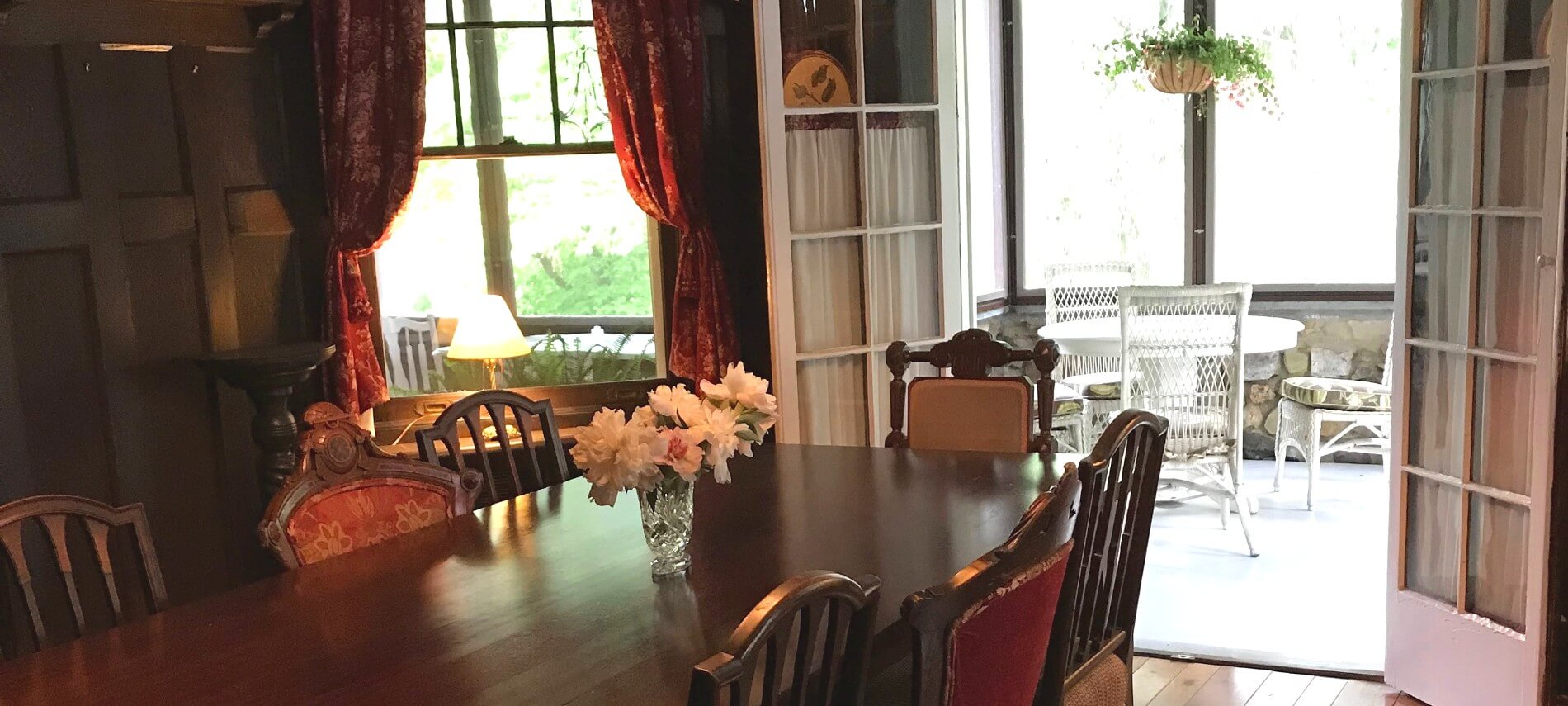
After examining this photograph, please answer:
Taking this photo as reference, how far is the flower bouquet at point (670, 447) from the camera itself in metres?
2.09

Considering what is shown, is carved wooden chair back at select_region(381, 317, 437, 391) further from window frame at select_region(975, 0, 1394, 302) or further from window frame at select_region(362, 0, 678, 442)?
window frame at select_region(975, 0, 1394, 302)

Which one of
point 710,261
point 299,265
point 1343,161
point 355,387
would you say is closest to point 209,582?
point 355,387

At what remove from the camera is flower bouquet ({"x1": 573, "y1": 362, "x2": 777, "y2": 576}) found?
209cm

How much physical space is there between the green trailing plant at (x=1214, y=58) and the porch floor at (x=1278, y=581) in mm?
1902

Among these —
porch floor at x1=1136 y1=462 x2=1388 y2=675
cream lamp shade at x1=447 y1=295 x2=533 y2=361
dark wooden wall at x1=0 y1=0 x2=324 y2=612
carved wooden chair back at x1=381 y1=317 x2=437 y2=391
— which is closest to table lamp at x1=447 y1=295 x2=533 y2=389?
cream lamp shade at x1=447 y1=295 x2=533 y2=361

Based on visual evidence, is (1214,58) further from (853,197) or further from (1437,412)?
(1437,412)

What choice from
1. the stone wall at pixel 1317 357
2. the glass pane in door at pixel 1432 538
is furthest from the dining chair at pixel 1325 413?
the glass pane in door at pixel 1432 538

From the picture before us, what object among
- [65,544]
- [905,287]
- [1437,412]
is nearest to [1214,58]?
[905,287]

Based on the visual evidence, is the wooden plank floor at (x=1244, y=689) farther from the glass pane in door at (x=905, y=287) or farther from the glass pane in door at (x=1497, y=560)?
the glass pane in door at (x=905, y=287)

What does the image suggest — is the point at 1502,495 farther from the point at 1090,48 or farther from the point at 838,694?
the point at 1090,48

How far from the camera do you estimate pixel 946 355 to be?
336 centimetres

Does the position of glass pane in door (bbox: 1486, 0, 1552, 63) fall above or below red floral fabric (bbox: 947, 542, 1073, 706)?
above

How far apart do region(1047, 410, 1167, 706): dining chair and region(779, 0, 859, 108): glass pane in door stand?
195 cm

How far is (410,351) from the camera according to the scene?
174 inches
